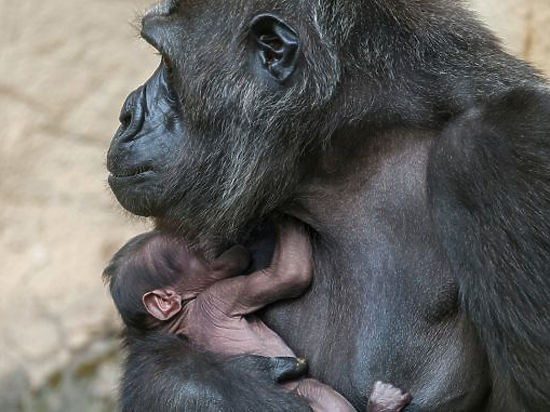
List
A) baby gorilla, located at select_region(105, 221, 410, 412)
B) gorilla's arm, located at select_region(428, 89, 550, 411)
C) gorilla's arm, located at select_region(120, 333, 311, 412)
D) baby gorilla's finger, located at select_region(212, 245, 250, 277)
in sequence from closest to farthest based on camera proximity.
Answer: gorilla's arm, located at select_region(428, 89, 550, 411)
gorilla's arm, located at select_region(120, 333, 311, 412)
baby gorilla, located at select_region(105, 221, 410, 412)
baby gorilla's finger, located at select_region(212, 245, 250, 277)

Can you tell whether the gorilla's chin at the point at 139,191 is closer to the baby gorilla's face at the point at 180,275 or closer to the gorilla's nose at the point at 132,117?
the gorilla's nose at the point at 132,117

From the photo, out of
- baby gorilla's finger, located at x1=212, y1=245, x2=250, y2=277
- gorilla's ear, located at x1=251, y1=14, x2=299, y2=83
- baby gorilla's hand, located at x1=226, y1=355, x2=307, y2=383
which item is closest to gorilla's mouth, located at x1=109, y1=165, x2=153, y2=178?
baby gorilla's finger, located at x1=212, y1=245, x2=250, y2=277

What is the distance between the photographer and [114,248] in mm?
8422

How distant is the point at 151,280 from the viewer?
15.5 ft

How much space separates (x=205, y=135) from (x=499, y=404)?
146 cm

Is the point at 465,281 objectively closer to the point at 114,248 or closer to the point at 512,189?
the point at 512,189

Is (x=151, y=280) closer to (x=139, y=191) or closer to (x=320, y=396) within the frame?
(x=139, y=191)

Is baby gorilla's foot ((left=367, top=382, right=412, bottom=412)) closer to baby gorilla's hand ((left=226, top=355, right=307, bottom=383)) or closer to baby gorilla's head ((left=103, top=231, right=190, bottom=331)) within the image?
baby gorilla's hand ((left=226, top=355, right=307, bottom=383))

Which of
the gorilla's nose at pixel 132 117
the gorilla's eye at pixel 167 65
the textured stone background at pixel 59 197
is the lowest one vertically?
the textured stone background at pixel 59 197

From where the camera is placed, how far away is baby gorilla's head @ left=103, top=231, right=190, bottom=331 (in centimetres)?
468

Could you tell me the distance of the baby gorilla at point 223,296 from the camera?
4.37 metres

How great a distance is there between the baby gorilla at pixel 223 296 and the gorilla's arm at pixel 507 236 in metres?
0.50

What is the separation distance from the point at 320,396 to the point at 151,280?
0.90m

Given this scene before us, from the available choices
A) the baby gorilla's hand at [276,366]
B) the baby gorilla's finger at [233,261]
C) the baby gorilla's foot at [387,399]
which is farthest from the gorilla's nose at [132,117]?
the baby gorilla's foot at [387,399]
